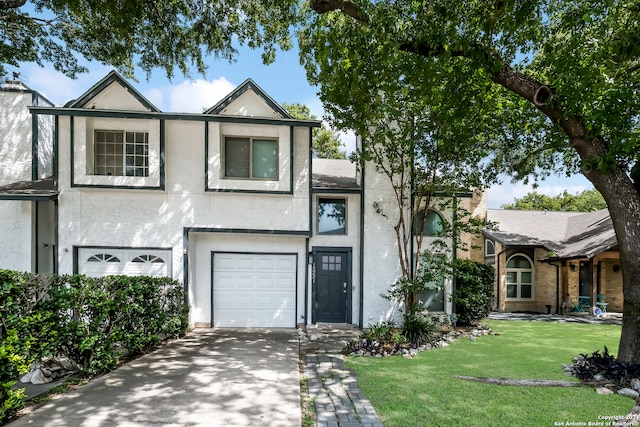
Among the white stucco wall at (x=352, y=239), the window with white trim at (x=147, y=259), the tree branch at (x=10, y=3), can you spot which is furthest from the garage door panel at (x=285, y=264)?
the tree branch at (x=10, y=3)

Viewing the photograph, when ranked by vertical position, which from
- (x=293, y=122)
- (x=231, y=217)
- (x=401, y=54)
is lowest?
(x=231, y=217)

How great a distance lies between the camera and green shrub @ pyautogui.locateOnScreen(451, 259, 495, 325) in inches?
396

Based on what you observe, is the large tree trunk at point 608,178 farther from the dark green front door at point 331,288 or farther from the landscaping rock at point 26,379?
the landscaping rock at point 26,379

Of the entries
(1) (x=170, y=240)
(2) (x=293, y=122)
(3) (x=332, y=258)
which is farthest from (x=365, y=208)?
(1) (x=170, y=240)

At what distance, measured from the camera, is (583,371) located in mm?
5656

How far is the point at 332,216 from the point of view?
10398mm

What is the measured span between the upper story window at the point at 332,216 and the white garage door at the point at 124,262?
15.1 ft

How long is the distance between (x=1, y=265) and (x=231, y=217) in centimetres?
Answer: 647

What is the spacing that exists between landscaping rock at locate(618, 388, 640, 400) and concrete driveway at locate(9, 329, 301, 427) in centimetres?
494

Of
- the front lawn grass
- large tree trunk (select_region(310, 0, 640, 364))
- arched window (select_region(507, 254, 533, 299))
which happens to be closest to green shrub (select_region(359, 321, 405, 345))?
the front lawn grass

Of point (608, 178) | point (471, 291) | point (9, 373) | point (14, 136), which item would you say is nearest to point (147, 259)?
point (9, 373)

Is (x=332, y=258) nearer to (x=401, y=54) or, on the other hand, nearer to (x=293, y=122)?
(x=293, y=122)

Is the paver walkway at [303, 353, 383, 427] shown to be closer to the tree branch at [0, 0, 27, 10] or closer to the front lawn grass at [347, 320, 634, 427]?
the front lawn grass at [347, 320, 634, 427]

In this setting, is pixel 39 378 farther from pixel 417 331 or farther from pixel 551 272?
pixel 551 272
